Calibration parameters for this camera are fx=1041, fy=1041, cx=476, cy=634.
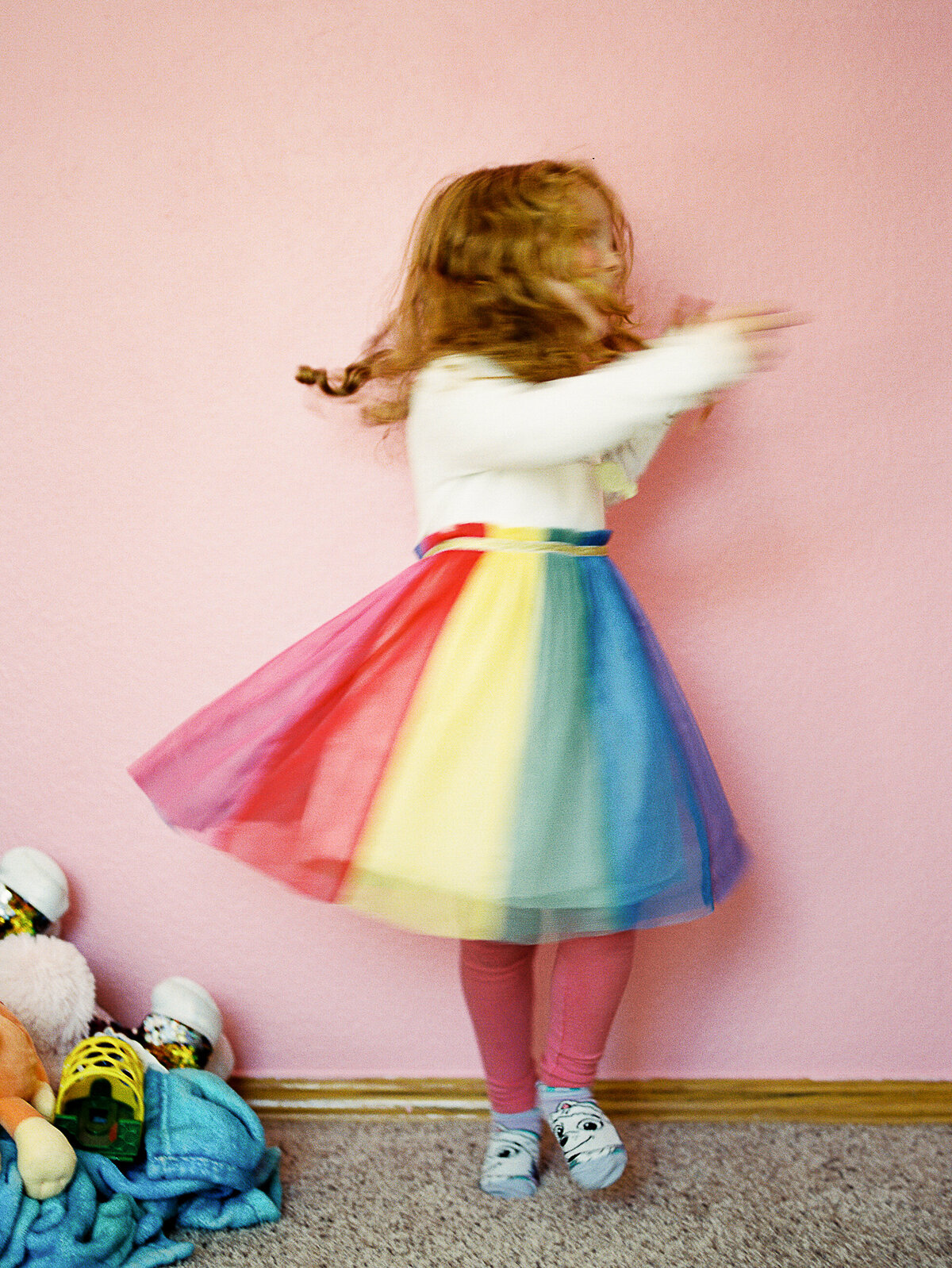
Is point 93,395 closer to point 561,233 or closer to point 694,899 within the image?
point 561,233

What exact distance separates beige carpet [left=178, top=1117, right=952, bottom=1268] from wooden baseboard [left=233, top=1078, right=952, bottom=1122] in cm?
2

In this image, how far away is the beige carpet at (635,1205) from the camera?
0.95m

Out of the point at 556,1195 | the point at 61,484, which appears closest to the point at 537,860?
the point at 556,1195

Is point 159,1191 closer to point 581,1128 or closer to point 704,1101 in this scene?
point 581,1128

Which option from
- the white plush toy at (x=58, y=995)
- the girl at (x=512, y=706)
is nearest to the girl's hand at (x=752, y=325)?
the girl at (x=512, y=706)

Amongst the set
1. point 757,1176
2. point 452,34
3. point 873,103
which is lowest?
point 757,1176

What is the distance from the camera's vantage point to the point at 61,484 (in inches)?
48.4

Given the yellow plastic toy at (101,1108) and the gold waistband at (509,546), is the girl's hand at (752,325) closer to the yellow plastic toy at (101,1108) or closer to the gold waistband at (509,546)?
the gold waistband at (509,546)

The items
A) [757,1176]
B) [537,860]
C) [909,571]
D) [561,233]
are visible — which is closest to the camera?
[537,860]

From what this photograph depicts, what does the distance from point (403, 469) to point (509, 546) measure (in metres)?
0.27

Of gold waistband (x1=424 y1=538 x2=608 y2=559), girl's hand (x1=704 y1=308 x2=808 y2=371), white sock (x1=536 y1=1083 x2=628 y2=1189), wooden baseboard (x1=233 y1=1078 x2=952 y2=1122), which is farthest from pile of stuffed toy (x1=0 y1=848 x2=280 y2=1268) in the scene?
girl's hand (x1=704 y1=308 x2=808 y2=371)

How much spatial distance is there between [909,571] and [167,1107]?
986mm

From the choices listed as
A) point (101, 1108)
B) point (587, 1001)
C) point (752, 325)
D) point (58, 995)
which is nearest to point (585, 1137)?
point (587, 1001)

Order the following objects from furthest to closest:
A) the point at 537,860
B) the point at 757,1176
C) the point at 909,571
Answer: the point at 909,571 → the point at 757,1176 → the point at 537,860
